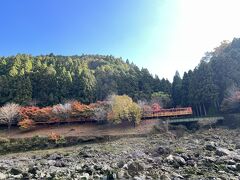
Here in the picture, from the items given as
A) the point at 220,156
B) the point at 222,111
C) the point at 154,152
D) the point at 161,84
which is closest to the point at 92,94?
the point at 161,84

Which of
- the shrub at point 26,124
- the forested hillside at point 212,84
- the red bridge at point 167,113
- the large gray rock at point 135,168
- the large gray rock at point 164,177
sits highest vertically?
the forested hillside at point 212,84

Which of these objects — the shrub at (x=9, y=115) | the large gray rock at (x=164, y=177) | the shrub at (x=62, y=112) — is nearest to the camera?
the large gray rock at (x=164, y=177)

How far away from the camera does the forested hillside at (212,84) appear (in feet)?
192

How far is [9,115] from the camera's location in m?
55.2

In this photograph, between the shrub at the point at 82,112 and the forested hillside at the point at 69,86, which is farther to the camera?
the forested hillside at the point at 69,86

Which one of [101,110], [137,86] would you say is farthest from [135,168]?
[137,86]

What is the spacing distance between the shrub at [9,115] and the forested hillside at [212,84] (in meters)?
35.0

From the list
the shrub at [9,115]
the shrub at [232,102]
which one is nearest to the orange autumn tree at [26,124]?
the shrub at [9,115]

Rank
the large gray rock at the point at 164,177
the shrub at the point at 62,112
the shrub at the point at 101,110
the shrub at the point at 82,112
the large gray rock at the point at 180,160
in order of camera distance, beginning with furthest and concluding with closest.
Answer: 1. the shrub at the point at 82,112
2. the shrub at the point at 62,112
3. the shrub at the point at 101,110
4. the large gray rock at the point at 180,160
5. the large gray rock at the point at 164,177

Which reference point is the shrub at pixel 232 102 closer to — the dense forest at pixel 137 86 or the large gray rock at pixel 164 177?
the dense forest at pixel 137 86

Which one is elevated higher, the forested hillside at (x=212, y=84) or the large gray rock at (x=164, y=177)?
the forested hillside at (x=212, y=84)

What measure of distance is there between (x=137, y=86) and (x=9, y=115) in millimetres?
30909

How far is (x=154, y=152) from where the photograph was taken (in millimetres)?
27891

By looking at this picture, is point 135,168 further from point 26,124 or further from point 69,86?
point 69,86
